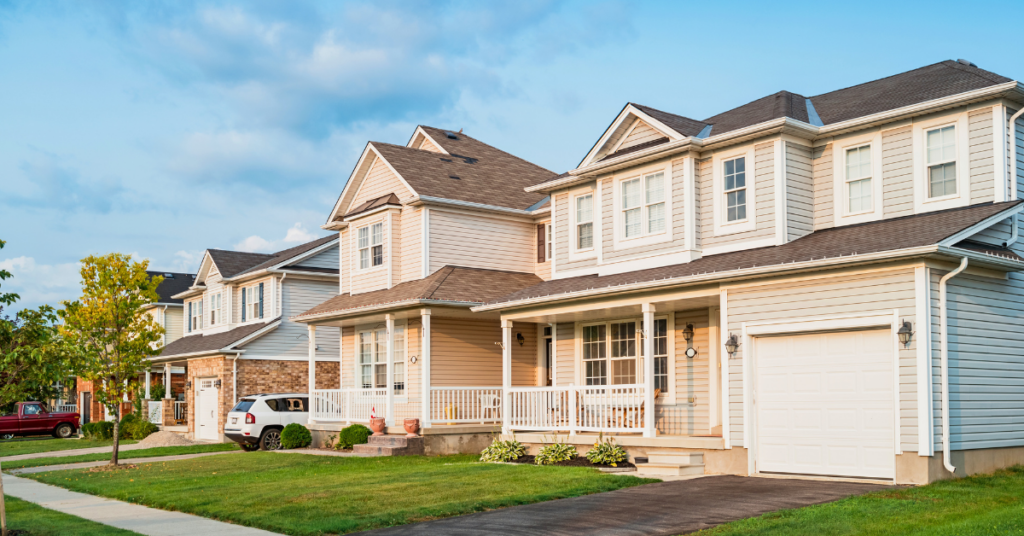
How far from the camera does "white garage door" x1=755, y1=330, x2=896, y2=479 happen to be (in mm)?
13695

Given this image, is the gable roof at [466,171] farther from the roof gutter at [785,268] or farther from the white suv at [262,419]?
the white suv at [262,419]

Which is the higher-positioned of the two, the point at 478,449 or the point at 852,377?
the point at 852,377

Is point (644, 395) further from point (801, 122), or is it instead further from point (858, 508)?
point (858, 508)

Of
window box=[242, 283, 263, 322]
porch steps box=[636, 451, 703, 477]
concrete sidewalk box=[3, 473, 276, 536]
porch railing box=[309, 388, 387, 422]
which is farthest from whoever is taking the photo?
window box=[242, 283, 263, 322]

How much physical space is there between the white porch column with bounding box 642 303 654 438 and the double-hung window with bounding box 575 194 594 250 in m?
4.15

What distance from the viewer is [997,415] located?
14141 mm

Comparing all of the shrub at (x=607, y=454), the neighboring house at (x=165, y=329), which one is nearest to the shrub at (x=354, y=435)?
the shrub at (x=607, y=454)

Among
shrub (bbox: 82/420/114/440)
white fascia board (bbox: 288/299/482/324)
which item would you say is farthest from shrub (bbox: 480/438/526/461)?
shrub (bbox: 82/420/114/440)

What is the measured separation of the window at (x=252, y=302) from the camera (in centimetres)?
3422

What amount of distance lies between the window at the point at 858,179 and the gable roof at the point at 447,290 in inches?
371

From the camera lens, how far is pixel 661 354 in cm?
1939

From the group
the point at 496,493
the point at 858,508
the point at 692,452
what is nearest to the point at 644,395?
the point at 692,452

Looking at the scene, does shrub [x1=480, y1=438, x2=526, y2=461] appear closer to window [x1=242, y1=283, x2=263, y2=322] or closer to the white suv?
the white suv

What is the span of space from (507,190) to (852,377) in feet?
46.8
